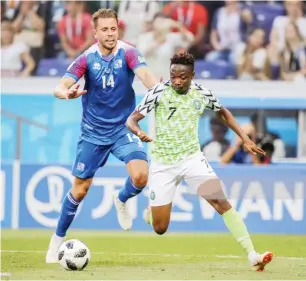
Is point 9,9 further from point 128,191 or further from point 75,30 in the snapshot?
point 128,191

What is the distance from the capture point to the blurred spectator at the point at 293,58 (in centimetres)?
1853

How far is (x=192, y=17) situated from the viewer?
61.4ft

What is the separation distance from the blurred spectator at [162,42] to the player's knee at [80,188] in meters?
8.02

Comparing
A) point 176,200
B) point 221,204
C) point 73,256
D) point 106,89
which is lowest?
A: point 176,200

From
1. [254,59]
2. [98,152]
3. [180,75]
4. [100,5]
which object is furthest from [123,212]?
[100,5]

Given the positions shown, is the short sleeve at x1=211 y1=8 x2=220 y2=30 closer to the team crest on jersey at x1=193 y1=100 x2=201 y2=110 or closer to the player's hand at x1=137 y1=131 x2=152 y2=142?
the team crest on jersey at x1=193 y1=100 x2=201 y2=110

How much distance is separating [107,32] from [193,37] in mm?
8408

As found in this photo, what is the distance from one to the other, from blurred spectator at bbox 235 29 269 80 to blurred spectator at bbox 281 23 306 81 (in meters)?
0.38

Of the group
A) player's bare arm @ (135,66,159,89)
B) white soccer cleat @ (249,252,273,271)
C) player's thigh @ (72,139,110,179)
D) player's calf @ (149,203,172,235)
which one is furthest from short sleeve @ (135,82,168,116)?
white soccer cleat @ (249,252,273,271)

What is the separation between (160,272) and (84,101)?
230cm

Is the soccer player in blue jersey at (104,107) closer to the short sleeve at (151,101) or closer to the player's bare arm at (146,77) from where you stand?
the player's bare arm at (146,77)

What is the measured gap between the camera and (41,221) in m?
15.5

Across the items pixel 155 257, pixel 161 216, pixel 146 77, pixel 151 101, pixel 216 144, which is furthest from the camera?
pixel 216 144

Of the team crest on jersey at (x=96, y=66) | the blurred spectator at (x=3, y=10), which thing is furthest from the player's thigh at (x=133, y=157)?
the blurred spectator at (x=3, y=10)
